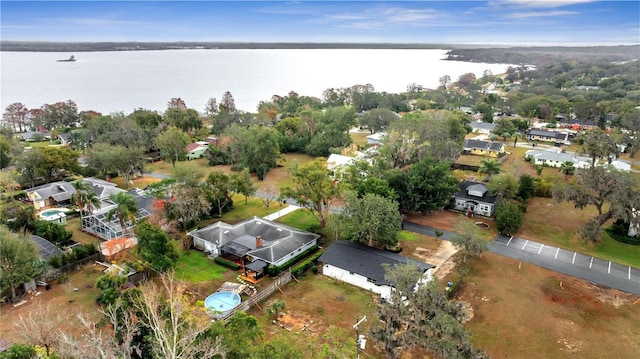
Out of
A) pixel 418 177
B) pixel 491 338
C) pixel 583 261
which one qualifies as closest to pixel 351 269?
pixel 491 338

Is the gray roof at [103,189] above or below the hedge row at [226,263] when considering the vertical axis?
above

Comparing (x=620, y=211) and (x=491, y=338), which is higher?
(x=620, y=211)

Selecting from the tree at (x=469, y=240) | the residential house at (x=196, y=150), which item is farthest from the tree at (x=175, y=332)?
the residential house at (x=196, y=150)

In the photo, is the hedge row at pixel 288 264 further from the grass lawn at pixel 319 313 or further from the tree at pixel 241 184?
the tree at pixel 241 184

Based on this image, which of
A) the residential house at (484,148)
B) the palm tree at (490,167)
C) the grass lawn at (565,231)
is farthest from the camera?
the residential house at (484,148)

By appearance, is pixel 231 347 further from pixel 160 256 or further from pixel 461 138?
pixel 461 138

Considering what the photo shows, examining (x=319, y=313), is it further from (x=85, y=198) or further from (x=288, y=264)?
(x=85, y=198)
